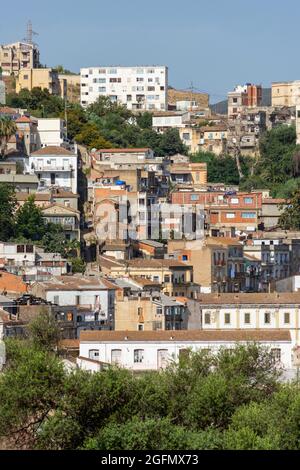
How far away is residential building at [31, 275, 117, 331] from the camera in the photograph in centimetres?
8200

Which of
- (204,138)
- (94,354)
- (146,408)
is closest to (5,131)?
(204,138)

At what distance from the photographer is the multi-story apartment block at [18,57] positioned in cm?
14312

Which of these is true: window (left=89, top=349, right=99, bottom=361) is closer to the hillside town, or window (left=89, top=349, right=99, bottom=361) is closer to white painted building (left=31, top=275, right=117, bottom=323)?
the hillside town

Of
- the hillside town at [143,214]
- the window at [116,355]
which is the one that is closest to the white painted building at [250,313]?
the hillside town at [143,214]

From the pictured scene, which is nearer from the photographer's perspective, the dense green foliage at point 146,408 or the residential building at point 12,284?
the dense green foliage at point 146,408

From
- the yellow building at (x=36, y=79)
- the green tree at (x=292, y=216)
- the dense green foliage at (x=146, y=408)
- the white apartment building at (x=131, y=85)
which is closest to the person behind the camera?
the dense green foliage at (x=146, y=408)

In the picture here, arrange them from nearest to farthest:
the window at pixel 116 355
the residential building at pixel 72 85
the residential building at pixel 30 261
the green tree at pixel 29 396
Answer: the green tree at pixel 29 396 < the window at pixel 116 355 < the residential building at pixel 30 261 < the residential building at pixel 72 85

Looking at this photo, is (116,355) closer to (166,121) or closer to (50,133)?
(50,133)

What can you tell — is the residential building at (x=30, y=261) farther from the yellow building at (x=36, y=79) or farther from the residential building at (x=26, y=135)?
the yellow building at (x=36, y=79)

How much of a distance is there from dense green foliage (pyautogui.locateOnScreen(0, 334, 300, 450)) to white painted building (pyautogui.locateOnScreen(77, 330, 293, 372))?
781cm

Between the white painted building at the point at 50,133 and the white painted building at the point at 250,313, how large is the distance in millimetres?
33372

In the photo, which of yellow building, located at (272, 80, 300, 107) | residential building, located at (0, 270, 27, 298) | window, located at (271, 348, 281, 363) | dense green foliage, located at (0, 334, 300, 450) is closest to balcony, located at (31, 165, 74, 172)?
residential building, located at (0, 270, 27, 298)

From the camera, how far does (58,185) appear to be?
110 metres
